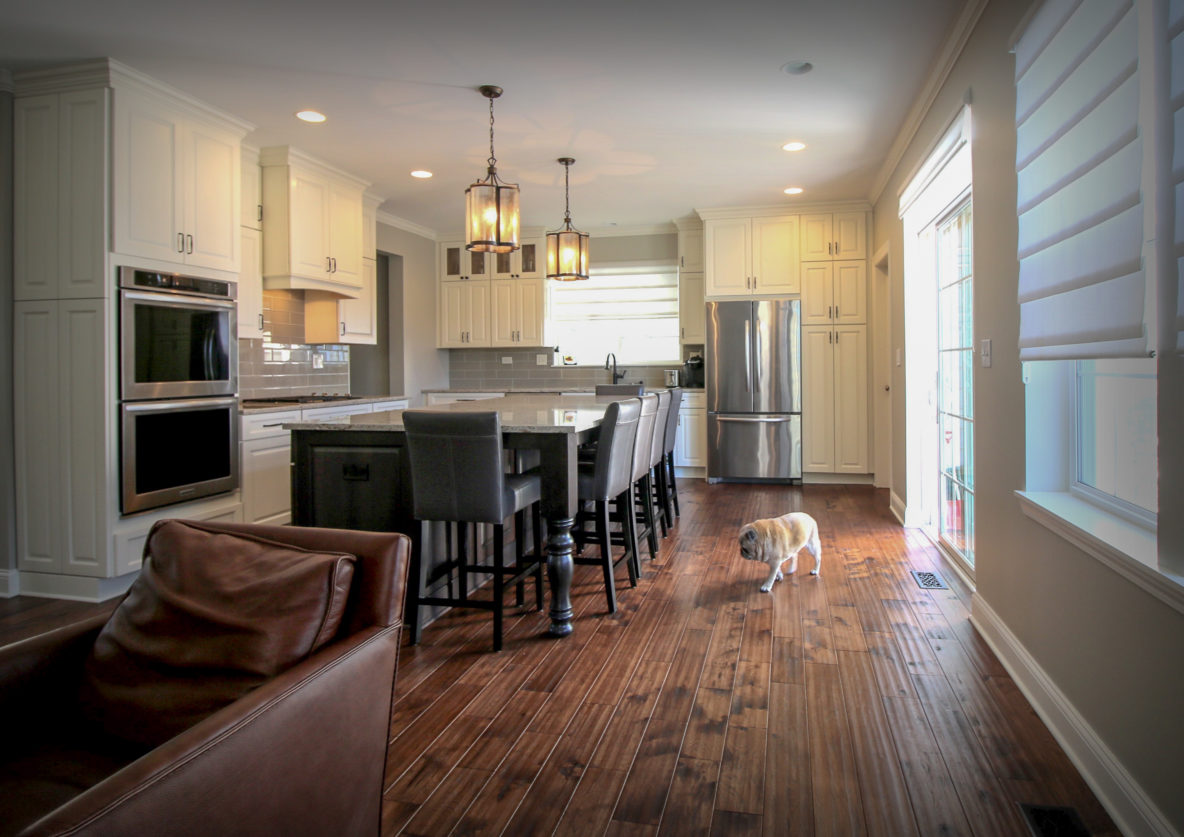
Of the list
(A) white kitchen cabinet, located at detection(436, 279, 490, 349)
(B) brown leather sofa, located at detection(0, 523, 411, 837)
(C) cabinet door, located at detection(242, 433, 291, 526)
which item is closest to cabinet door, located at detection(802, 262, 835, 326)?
(A) white kitchen cabinet, located at detection(436, 279, 490, 349)

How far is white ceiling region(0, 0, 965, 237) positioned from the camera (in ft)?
9.90

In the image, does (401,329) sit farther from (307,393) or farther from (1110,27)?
(1110,27)

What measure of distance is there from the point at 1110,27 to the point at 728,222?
505 cm

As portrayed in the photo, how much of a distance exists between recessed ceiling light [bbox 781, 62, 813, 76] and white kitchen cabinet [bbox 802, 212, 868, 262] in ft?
9.72

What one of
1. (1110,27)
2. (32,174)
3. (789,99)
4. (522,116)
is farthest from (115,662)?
(789,99)

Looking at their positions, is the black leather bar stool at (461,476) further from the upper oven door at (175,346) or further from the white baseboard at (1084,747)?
the upper oven door at (175,346)

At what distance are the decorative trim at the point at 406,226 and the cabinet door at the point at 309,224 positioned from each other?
1.45 m

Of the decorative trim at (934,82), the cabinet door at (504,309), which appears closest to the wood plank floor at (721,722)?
the decorative trim at (934,82)

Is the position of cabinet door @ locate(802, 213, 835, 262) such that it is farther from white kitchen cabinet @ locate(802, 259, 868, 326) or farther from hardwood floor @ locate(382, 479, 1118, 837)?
hardwood floor @ locate(382, 479, 1118, 837)

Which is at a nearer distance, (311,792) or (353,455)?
(311,792)

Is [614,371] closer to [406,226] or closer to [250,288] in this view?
[406,226]

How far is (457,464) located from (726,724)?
122 centimetres

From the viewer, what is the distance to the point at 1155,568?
1.44 m

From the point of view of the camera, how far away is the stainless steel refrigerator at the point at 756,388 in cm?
646
